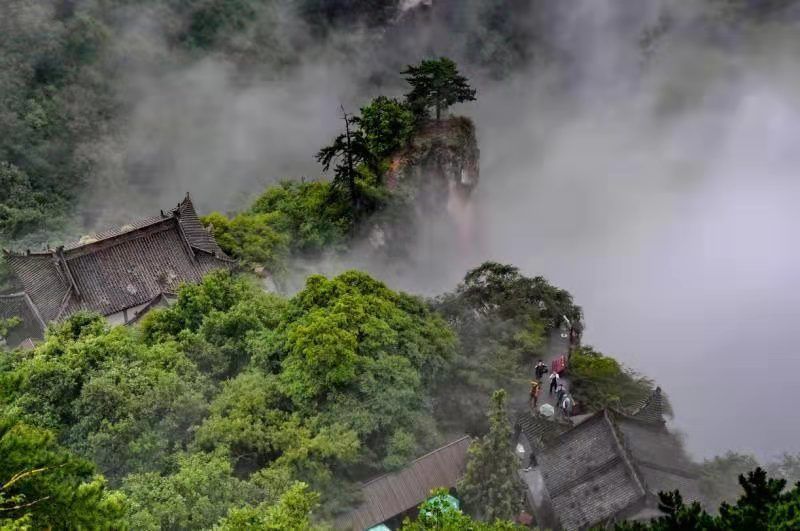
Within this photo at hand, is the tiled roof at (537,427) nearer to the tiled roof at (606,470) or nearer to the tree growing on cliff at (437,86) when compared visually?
the tiled roof at (606,470)

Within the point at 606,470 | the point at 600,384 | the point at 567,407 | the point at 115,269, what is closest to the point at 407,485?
the point at 606,470

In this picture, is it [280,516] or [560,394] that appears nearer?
[280,516]

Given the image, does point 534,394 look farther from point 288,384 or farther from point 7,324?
point 7,324

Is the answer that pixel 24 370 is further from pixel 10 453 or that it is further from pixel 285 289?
pixel 285 289

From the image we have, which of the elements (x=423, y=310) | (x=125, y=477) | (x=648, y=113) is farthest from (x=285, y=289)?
(x=648, y=113)

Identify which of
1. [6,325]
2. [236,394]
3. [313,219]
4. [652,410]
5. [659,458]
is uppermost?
[313,219]

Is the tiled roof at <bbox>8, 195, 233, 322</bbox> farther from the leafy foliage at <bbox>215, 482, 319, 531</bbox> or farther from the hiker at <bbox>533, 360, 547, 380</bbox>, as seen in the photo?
the leafy foliage at <bbox>215, 482, 319, 531</bbox>

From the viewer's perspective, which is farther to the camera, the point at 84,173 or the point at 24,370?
the point at 84,173
